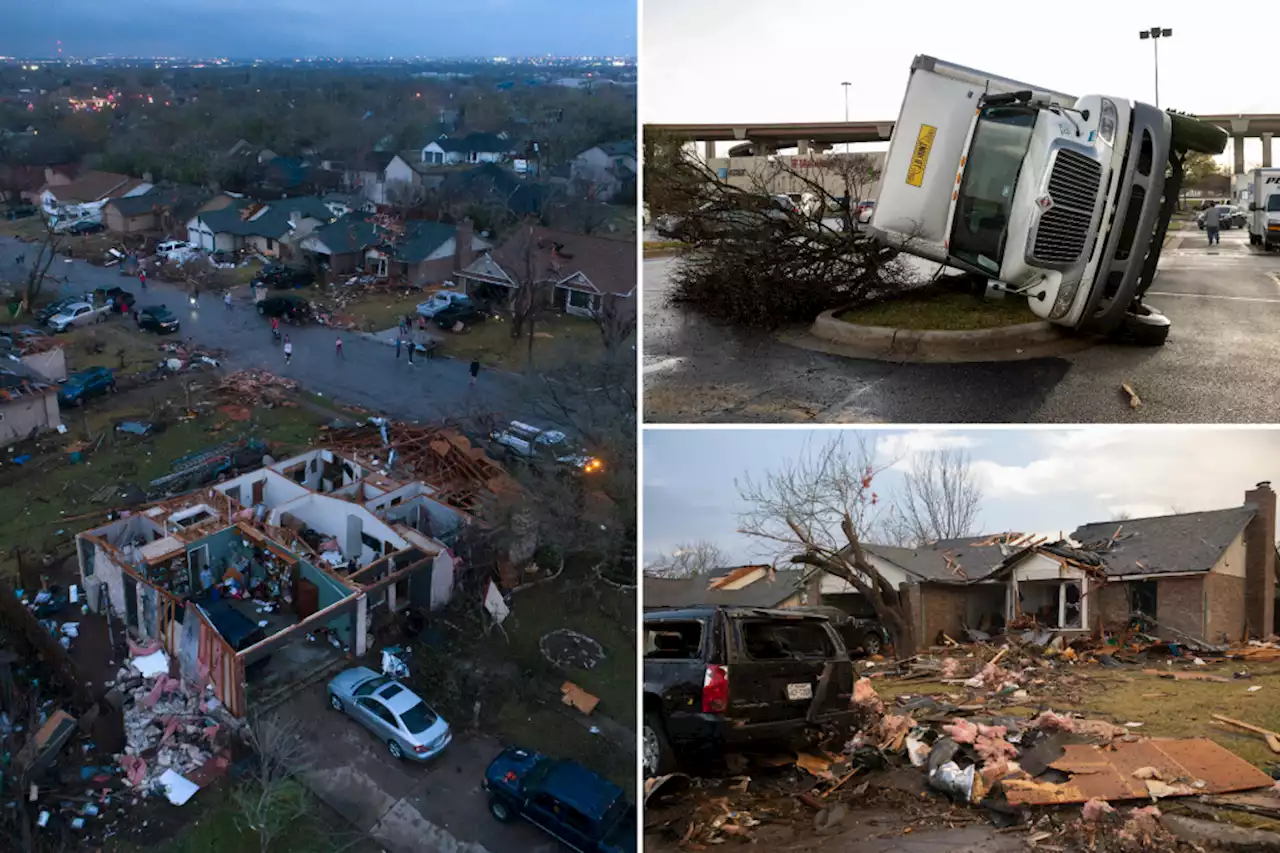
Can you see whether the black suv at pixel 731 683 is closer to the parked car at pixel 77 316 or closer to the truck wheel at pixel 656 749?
the truck wheel at pixel 656 749

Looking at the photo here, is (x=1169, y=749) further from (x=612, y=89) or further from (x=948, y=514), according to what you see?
(x=612, y=89)

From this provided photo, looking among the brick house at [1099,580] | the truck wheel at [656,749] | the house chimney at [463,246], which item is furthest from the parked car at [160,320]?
the brick house at [1099,580]

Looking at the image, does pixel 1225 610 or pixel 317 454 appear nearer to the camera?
pixel 1225 610

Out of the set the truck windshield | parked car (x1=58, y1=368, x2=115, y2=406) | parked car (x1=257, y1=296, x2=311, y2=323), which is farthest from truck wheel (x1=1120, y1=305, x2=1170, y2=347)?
parked car (x1=58, y1=368, x2=115, y2=406)

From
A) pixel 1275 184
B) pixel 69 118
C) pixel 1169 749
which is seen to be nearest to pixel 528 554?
pixel 1169 749

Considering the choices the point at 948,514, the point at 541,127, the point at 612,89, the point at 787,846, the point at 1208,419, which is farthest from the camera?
the point at 541,127

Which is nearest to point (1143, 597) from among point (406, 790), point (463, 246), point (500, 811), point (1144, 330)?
point (1144, 330)

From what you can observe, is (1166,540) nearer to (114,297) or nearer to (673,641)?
(673,641)
